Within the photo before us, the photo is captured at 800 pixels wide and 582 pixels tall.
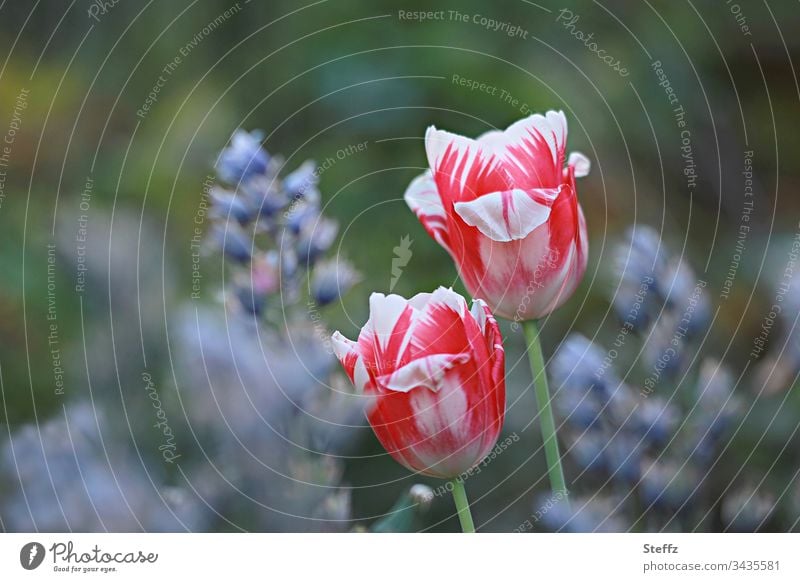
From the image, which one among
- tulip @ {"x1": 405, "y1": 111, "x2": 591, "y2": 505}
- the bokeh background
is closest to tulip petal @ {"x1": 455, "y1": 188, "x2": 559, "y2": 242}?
tulip @ {"x1": 405, "y1": 111, "x2": 591, "y2": 505}

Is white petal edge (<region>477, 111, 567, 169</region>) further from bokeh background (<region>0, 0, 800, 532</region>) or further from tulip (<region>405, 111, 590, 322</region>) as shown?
bokeh background (<region>0, 0, 800, 532</region>)

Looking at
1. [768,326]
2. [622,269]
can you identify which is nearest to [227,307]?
[622,269]

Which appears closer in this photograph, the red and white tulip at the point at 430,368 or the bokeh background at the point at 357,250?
the red and white tulip at the point at 430,368

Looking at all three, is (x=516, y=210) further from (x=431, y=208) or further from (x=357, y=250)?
(x=357, y=250)

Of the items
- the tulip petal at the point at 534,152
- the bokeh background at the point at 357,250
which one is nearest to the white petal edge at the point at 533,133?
the tulip petal at the point at 534,152

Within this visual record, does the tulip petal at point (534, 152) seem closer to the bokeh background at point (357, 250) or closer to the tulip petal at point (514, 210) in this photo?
the tulip petal at point (514, 210)

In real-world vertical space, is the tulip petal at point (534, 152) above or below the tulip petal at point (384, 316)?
above

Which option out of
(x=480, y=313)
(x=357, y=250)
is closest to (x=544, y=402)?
(x=480, y=313)
